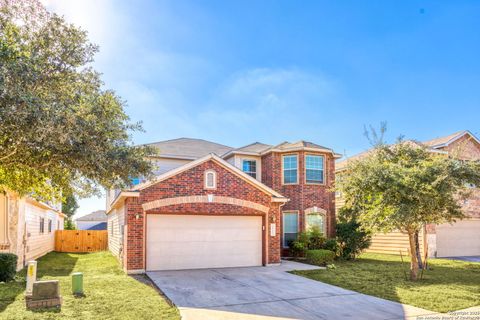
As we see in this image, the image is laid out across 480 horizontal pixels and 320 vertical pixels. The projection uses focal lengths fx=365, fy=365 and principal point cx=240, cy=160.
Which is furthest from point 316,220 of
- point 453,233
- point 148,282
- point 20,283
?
point 20,283

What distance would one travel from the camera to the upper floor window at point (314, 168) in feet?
62.1

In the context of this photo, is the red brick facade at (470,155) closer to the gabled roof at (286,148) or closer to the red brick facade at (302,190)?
the gabled roof at (286,148)

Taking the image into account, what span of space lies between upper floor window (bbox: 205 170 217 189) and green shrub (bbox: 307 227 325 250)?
5.94 metres

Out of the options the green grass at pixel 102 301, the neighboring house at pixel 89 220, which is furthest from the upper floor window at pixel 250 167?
the neighboring house at pixel 89 220

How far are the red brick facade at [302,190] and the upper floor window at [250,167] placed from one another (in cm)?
93

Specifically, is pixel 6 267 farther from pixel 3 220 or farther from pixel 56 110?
pixel 56 110

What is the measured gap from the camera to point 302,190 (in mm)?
18672

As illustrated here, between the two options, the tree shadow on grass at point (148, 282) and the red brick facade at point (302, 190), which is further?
the red brick facade at point (302, 190)

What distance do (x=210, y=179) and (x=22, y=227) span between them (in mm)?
7834

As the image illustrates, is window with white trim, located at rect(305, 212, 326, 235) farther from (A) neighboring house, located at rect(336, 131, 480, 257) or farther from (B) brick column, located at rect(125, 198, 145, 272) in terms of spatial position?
(B) brick column, located at rect(125, 198, 145, 272)

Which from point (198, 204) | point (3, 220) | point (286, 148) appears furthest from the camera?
point (286, 148)

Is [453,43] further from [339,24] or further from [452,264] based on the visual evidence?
[452,264]

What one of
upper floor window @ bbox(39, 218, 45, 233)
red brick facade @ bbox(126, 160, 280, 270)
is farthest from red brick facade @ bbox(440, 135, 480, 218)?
upper floor window @ bbox(39, 218, 45, 233)

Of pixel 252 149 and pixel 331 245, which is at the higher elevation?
pixel 252 149
